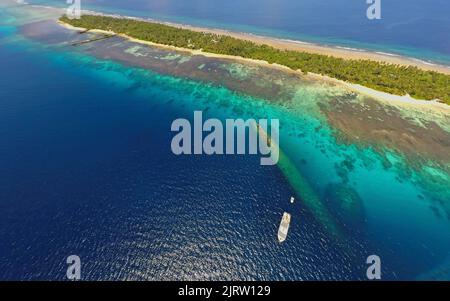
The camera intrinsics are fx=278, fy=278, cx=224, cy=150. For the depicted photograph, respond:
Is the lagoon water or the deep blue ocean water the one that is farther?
the deep blue ocean water

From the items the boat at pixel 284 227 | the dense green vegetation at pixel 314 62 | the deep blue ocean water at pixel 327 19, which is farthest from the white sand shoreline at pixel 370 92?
the boat at pixel 284 227

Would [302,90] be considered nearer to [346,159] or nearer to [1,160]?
[346,159]

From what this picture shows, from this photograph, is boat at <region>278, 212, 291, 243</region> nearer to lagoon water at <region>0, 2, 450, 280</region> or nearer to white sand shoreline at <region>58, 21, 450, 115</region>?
lagoon water at <region>0, 2, 450, 280</region>

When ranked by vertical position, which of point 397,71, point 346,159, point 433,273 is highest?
point 397,71

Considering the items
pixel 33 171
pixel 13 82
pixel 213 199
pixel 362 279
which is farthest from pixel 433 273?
pixel 13 82

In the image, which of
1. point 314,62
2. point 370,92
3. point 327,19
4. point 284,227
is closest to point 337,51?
point 314,62

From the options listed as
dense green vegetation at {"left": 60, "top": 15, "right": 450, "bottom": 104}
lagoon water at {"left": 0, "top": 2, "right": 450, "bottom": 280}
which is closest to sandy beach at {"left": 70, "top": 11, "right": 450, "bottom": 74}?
dense green vegetation at {"left": 60, "top": 15, "right": 450, "bottom": 104}
